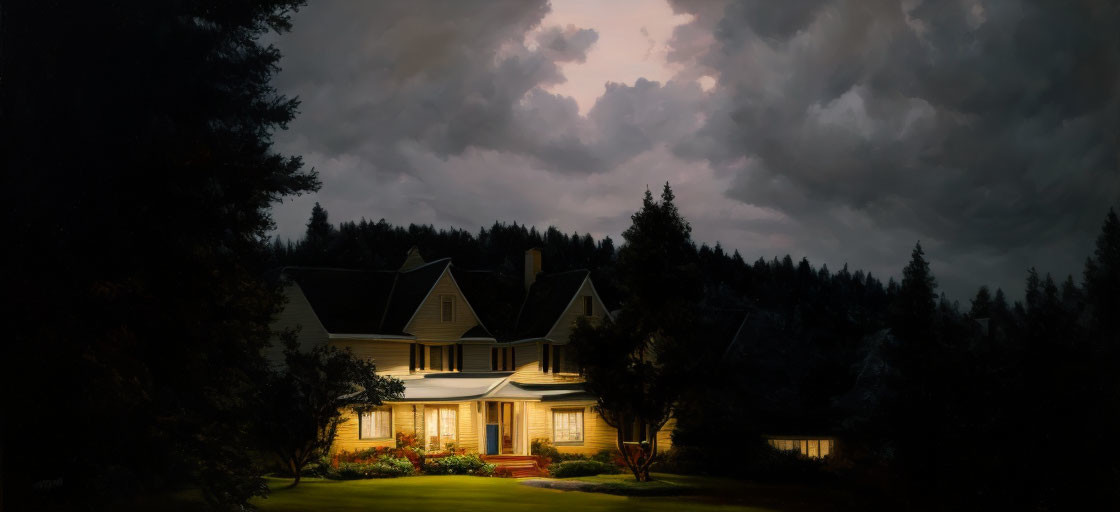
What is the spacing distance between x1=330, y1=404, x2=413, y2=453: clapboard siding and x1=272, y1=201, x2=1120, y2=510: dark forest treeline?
27.7ft

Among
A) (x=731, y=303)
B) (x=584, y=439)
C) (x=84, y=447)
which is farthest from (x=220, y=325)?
(x=731, y=303)

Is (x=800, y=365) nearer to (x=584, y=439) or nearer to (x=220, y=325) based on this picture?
(x=584, y=439)

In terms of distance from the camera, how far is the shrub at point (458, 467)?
3041cm

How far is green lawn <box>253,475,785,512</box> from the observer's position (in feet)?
69.9

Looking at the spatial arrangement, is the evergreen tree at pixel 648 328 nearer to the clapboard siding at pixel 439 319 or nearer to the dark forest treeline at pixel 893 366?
the dark forest treeline at pixel 893 366

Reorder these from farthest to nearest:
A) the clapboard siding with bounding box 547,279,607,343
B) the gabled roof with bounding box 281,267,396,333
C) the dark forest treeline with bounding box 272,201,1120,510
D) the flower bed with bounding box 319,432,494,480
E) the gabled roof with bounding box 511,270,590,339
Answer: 1. the gabled roof with bounding box 511,270,590,339
2. the clapboard siding with bounding box 547,279,607,343
3. the gabled roof with bounding box 281,267,396,333
4. the flower bed with bounding box 319,432,494,480
5. the dark forest treeline with bounding box 272,201,1120,510

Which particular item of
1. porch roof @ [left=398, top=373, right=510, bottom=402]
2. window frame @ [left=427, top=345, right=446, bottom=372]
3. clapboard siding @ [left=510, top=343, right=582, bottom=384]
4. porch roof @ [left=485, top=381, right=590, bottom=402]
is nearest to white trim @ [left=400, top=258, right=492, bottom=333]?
window frame @ [left=427, top=345, right=446, bottom=372]

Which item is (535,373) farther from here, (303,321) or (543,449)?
(303,321)

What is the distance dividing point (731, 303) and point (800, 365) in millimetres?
5825

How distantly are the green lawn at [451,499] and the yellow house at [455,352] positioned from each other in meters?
6.88

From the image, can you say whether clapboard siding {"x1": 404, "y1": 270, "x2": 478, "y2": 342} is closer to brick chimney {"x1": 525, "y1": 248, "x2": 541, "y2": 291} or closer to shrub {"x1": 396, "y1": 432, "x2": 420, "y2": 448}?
brick chimney {"x1": 525, "y1": 248, "x2": 541, "y2": 291}

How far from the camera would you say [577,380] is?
3706 centimetres

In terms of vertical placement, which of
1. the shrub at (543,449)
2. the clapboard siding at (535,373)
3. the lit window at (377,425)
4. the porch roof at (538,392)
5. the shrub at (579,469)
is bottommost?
the shrub at (579,469)

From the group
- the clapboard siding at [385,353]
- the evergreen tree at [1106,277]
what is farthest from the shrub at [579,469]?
the evergreen tree at [1106,277]
